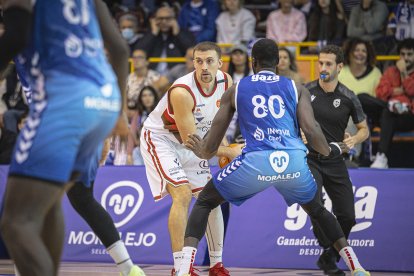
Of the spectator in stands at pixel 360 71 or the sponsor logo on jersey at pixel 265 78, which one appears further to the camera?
the spectator in stands at pixel 360 71

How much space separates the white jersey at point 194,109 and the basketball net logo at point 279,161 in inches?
52.5

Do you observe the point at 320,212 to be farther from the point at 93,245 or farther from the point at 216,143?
the point at 93,245

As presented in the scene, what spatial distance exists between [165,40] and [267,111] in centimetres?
784

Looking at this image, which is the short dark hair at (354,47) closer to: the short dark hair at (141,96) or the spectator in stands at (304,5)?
the spectator in stands at (304,5)

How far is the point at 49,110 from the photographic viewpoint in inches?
165

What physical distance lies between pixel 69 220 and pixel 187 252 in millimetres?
3767

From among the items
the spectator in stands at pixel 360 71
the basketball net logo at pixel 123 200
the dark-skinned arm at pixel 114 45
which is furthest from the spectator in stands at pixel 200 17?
the dark-skinned arm at pixel 114 45

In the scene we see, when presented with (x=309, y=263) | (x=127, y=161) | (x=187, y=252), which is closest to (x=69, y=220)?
(x=127, y=161)

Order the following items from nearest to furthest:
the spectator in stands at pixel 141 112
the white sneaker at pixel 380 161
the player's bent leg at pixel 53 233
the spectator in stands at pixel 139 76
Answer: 1. the player's bent leg at pixel 53 233
2. the white sneaker at pixel 380 161
3. the spectator in stands at pixel 141 112
4. the spectator in stands at pixel 139 76

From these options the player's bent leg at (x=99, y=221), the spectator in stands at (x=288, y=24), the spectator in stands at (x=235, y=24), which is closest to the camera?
the player's bent leg at (x=99, y=221)

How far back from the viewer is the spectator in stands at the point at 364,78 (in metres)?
12.0

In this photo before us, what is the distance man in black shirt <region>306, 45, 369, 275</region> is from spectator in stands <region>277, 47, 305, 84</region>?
1.88m

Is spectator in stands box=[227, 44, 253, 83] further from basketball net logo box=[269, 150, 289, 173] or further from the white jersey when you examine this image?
basketball net logo box=[269, 150, 289, 173]

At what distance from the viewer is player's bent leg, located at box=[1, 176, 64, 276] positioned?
4145 mm
